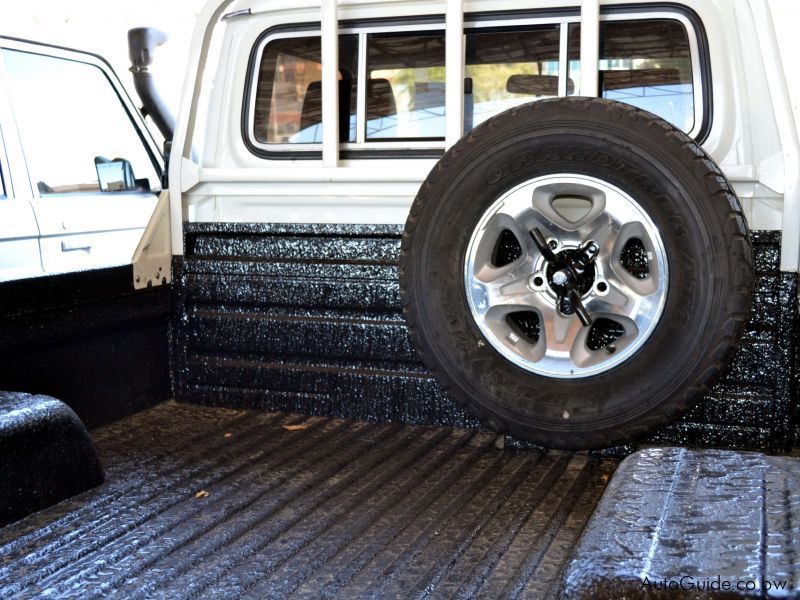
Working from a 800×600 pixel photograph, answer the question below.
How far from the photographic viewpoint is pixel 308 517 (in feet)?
7.22

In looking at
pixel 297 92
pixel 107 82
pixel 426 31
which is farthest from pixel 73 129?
pixel 426 31

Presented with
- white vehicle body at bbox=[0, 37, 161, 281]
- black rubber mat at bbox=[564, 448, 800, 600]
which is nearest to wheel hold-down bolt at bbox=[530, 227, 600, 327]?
black rubber mat at bbox=[564, 448, 800, 600]

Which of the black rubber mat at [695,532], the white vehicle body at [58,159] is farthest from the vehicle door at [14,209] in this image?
the black rubber mat at [695,532]

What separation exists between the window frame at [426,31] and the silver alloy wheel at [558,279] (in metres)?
0.43

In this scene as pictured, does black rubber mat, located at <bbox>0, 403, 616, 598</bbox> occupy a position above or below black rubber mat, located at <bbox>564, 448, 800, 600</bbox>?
below

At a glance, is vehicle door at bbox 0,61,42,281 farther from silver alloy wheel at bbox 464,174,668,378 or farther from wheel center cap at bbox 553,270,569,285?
wheel center cap at bbox 553,270,569,285

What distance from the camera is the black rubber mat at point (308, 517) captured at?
1.87 meters

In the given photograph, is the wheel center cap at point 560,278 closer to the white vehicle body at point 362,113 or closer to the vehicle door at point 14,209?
the white vehicle body at point 362,113

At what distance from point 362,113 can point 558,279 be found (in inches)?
36.5

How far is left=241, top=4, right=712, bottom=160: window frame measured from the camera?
2.57 m

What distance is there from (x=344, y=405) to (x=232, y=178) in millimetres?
811

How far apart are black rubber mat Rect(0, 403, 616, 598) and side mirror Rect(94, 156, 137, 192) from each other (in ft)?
8.85

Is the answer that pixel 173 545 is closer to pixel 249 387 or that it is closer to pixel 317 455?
pixel 317 455

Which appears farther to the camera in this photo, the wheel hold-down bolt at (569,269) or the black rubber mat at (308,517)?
the wheel hold-down bolt at (569,269)
